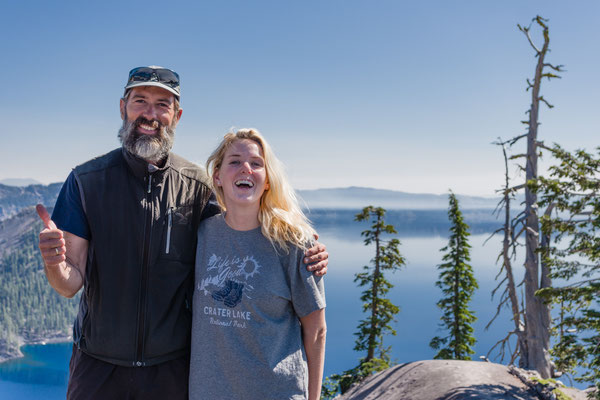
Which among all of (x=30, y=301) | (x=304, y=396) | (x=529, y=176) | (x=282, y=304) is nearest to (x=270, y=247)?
(x=282, y=304)

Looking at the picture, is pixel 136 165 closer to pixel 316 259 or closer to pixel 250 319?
pixel 250 319

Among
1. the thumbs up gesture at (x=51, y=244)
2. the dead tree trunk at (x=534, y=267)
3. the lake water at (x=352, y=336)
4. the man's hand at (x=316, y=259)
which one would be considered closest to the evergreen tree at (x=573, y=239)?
the dead tree trunk at (x=534, y=267)

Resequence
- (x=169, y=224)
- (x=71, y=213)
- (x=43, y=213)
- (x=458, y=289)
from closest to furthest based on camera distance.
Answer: (x=43, y=213) < (x=71, y=213) < (x=169, y=224) < (x=458, y=289)

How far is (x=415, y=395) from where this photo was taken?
10539 millimetres

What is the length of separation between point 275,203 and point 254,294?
0.80 meters

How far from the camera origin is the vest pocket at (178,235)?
348 cm

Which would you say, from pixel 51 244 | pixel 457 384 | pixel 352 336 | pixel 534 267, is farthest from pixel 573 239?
pixel 352 336

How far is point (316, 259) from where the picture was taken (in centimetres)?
336

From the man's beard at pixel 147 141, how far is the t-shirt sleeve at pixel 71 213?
0.54m

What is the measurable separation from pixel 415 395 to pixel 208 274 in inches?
361

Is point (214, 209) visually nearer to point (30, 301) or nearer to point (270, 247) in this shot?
point (270, 247)

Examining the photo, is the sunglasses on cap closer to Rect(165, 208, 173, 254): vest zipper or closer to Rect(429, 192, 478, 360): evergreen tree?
Rect(165, 208, 173, 254): vest zipper

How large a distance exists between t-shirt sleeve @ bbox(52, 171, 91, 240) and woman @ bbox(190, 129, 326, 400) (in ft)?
3.09

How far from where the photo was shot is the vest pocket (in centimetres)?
348
